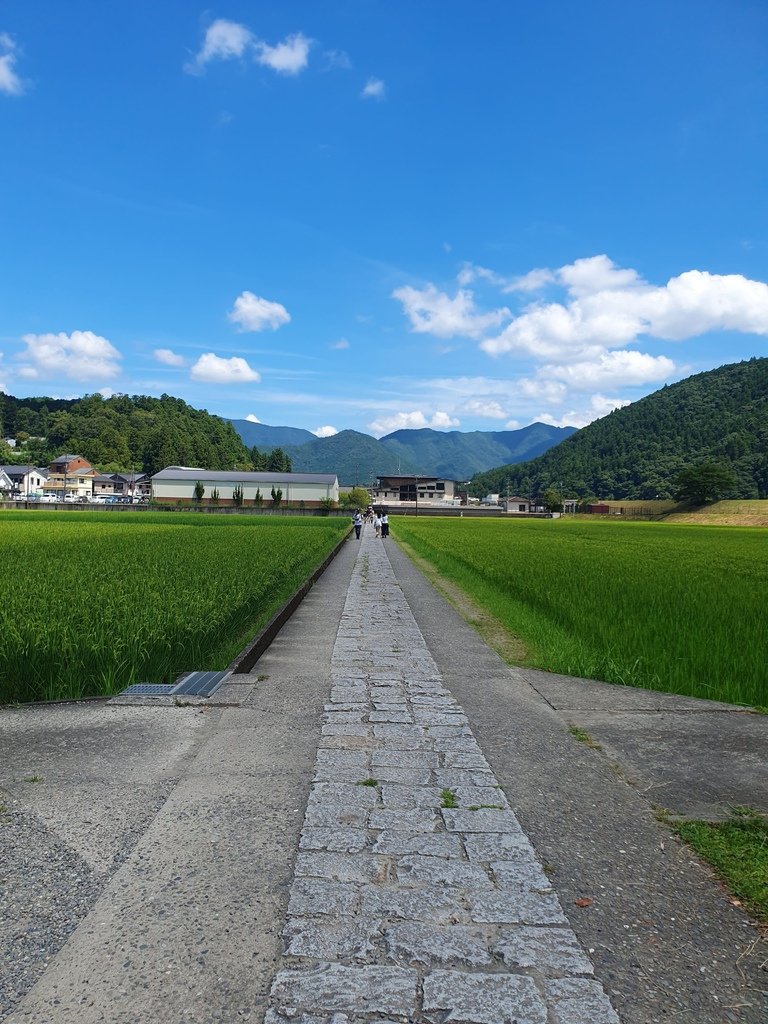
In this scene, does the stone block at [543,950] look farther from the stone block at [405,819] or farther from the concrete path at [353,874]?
the stone block at [405,819]

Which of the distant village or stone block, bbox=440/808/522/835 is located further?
the distant village

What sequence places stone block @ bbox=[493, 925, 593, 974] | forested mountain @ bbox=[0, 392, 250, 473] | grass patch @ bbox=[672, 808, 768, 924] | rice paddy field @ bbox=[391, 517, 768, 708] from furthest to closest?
forested mountain @ bbox=[0, 392, 250, 473], rice paddy field @ bbox=[391, 517, 768, 708], grass patch @ bbox=[672, 808, 768, 924], stone block @ bbox=[493, 925, 593, 974]

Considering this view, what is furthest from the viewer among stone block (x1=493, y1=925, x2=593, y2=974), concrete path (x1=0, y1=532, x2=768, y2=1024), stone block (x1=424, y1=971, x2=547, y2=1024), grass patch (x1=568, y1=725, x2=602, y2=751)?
grass patch (x1=568, y1=725, x2=602, y2=751)

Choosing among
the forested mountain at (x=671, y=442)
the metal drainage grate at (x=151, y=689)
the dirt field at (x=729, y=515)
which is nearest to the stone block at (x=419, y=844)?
the metal drainage grate at (x=151, y=689)

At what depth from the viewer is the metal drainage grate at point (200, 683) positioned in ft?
19.0

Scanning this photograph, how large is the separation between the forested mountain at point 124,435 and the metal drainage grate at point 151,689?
123 metres

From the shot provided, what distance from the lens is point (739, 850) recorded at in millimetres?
3123

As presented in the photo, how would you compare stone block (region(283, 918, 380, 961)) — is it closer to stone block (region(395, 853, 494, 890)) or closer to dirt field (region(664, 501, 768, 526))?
stone block (region(395, 853, 494, 890))

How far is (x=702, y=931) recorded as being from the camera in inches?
99.3

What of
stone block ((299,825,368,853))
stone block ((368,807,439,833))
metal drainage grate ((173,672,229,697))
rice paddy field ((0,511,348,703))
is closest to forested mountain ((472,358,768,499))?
rice paddy field ((0,511,348,703))

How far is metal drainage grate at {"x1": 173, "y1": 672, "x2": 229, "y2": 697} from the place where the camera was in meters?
5.79

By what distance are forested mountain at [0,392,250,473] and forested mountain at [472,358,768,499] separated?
7217 centimetres

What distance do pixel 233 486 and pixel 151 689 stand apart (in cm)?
8939

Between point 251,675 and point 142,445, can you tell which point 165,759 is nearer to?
point 251,675
